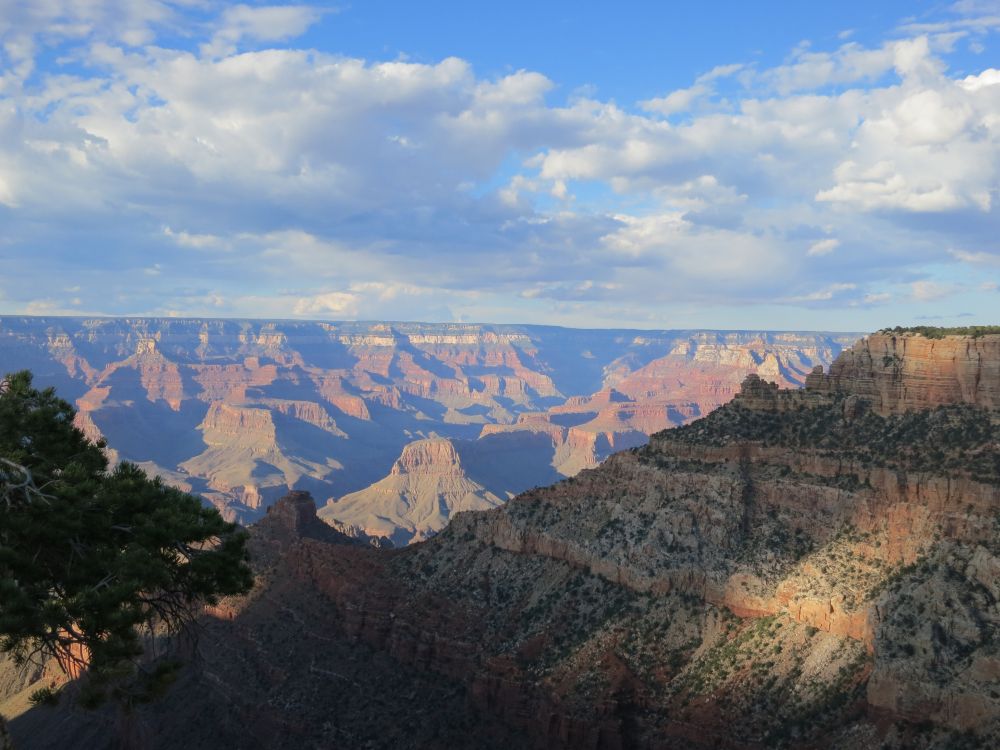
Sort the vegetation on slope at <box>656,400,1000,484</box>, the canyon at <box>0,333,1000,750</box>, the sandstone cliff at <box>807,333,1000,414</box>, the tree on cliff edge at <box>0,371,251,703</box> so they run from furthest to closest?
the sandstone cliff at <box>807,333,1000,414</box>, the vegetation on slope at <box>656,400,1000,484</box>, the canyon at <box>0,333,1000,750</box>, the tree on cliff edge at <box>0,371,251,703</box>

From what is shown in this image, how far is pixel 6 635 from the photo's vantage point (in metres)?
23.0

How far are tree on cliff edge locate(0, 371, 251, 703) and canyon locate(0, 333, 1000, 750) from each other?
37.5m

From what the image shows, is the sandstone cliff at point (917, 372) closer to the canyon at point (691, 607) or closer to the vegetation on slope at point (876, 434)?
the canyon at point (691, 607)

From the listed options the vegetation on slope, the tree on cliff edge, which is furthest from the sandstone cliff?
the tree on cliff edge

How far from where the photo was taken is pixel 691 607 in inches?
2510

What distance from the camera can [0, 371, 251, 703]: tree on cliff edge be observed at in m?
23.8

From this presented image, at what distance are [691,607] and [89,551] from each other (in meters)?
47.7

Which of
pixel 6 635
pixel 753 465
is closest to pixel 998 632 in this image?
pixel 753 465

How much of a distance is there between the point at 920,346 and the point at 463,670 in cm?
4474

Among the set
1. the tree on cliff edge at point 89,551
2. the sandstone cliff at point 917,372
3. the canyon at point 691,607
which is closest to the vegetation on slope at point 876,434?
the canyon at point 691,607

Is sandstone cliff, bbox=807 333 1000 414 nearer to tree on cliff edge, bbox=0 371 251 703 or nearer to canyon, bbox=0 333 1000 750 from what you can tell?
canyon, bbox=0 333 1000 750

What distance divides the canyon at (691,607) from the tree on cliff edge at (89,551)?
37.5 metres

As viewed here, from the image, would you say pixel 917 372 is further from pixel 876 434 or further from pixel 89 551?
pixel 89 551

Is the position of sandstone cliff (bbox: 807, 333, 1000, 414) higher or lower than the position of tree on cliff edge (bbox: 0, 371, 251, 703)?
higher
